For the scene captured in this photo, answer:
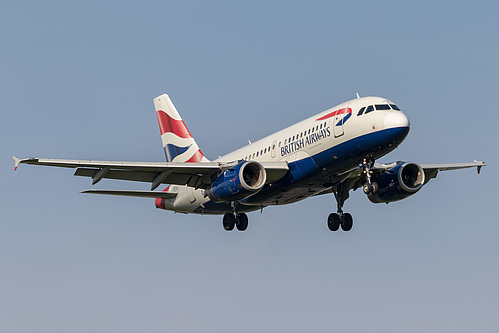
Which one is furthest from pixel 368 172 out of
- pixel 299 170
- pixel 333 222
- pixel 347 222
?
pixel 333 222

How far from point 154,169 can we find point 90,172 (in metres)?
3.13

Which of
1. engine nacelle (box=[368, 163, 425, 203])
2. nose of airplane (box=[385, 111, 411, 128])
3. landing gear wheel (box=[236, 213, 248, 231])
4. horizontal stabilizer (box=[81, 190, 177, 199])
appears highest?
nose of airplane (box=[385, 111, 411, 128])

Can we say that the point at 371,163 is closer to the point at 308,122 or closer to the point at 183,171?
the point at 308,122

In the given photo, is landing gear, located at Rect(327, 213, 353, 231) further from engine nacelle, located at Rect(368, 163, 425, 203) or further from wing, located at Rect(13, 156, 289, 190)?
wing, located at Rect(13, 156, 289, 190)

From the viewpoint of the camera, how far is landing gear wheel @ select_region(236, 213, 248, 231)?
48.7 m

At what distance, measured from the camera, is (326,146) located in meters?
42.1

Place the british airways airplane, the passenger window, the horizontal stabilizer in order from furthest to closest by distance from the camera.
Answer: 1. the horizontal stabilizer
2. the passenger window
3. the british airways airplane

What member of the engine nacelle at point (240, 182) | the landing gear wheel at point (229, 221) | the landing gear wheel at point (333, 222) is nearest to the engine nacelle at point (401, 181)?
the landing gear wheel at point (333, 222)

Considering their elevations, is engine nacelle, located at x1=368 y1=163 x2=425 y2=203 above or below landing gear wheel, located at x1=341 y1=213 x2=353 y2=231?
above

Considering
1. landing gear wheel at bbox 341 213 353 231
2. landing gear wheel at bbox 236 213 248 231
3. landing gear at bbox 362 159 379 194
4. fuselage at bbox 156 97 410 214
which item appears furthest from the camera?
landing gear wheel at bbox 236 213 248 231

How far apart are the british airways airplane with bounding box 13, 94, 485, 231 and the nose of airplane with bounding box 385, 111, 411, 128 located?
45mm

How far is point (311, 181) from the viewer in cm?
4388

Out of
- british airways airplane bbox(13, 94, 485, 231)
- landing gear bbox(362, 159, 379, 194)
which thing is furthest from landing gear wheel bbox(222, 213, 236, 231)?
landing gear bbox(362, 159, 379, 194)

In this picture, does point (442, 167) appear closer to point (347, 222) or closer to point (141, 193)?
point (347, 222)
